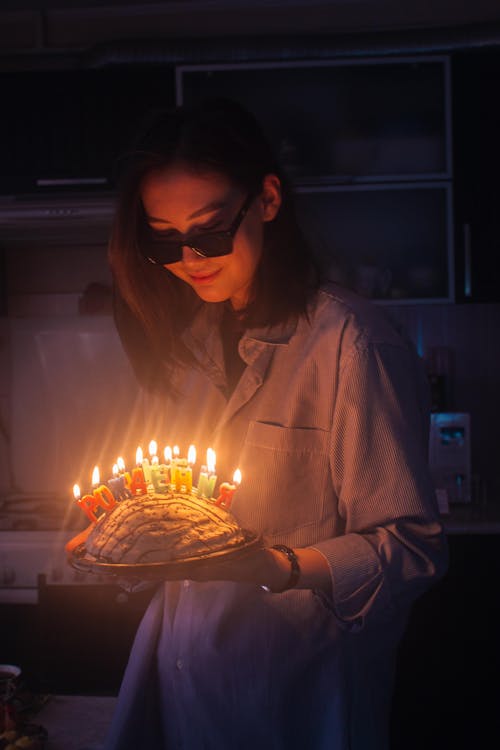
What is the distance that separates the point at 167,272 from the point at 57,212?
1.79 meters

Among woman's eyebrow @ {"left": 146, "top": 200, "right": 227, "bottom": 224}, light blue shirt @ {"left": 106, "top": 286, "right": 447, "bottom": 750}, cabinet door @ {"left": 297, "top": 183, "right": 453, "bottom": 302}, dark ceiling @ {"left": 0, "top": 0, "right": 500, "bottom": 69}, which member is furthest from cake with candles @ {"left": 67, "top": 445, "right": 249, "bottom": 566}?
dark ceiling @ {"left": 0, "top": 0, "right": 500, "bottom": 69}

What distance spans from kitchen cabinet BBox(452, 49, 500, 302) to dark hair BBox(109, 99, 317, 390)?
6.74 feet

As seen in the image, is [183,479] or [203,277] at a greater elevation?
[203,277]

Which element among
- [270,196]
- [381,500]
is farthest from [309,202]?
[381,500]

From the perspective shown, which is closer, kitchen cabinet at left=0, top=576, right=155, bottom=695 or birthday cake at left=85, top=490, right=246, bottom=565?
birthday cake at left=85, top=490, right=246, bottom=565

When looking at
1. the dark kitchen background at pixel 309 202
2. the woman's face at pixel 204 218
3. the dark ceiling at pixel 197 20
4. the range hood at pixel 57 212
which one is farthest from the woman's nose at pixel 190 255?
the dark ceiling at pixel 197 20

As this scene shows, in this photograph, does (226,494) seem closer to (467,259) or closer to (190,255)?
(190,255)

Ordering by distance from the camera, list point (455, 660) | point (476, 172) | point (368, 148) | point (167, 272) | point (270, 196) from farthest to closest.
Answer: point (368, 148)
point (476, 172)
point (455, 660)
point (167, 272)
point (270, 196)

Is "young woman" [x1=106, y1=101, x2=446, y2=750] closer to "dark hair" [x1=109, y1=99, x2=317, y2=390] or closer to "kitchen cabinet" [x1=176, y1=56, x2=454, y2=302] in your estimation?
"dark hair" [x1=109, y1=99, x2=317, y2=390]

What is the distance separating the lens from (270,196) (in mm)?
1480

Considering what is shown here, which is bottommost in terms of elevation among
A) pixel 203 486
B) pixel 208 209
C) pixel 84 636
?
pixel 84 636

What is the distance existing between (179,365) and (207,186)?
51cm

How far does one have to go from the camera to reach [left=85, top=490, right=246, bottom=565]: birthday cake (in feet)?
4.04

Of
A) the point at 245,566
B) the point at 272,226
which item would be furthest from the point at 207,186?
the point at 245,566
